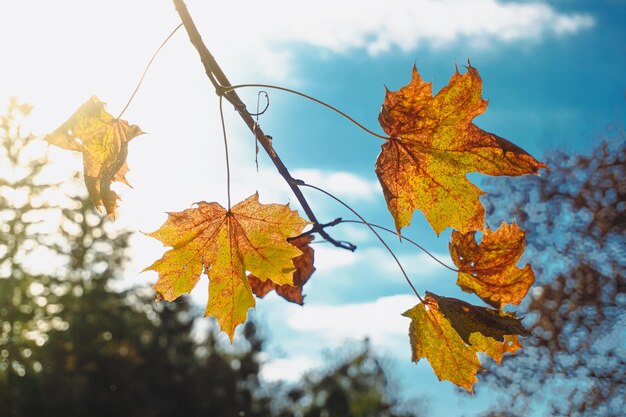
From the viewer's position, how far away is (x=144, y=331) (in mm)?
16172

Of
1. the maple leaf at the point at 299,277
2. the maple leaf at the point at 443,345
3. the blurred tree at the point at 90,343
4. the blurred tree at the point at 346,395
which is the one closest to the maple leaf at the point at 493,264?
the maple leaf at the point at 443,345

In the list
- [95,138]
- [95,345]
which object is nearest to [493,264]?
[95,138]

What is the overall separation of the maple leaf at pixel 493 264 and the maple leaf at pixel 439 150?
0.38 ft

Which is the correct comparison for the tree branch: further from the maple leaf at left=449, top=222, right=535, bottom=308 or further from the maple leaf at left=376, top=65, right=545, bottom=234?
the maple leaf at left=449, top=222, right=535, bottom=308

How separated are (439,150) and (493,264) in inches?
8.6

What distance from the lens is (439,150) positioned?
720 mm

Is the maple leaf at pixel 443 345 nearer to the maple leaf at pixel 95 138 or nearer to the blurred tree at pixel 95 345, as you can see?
the maple leaf at pixel 95 138

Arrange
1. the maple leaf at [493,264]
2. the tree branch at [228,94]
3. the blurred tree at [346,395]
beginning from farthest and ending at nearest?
the blurred tree at [346,395], the maple leaf at [493,264], the tree branch at [228,94]

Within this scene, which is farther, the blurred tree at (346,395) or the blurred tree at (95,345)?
the blurred tree at (346,395)

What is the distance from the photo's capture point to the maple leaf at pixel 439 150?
27.7 inches

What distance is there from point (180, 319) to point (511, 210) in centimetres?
1080

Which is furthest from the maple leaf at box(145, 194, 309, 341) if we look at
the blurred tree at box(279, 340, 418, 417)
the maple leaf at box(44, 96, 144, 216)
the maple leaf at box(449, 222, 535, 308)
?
the blurred tree at box(279, 340, 418, 417)

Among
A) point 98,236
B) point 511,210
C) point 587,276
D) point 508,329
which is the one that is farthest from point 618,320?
point 98,236

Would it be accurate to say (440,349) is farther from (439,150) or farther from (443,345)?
(439,150)
